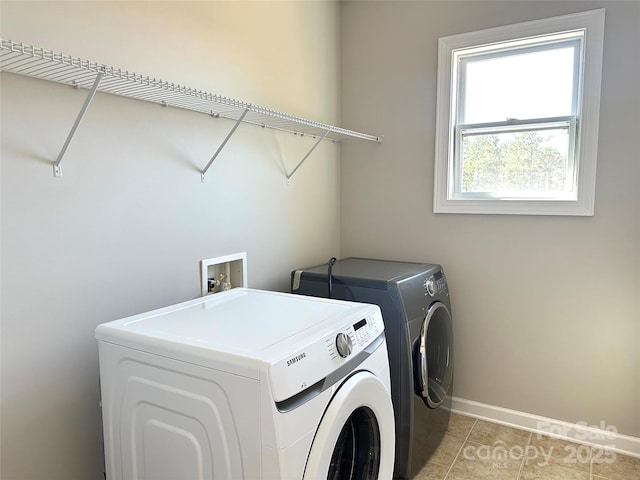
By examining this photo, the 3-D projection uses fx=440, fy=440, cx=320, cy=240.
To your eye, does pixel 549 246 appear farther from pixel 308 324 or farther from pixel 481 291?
pixel 308 324

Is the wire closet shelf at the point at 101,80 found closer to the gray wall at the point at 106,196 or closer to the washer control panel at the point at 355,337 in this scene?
the gray wall at the point at 106,196

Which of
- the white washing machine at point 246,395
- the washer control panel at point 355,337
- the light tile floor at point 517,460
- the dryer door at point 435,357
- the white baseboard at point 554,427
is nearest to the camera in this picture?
the white washing machine at point 246,395

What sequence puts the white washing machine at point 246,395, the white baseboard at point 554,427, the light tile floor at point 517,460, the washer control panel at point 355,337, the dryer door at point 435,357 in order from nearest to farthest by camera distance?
the white washing machine at point 246,395
the washer control panel at point 355,337
the dryer door at point 435,357
the light tile floor at point 517,460
the white baseboard at point 554,427

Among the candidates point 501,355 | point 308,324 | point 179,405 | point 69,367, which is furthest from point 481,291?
point 69,367

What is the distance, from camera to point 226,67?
188 cm

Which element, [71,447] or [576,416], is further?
[576,416]

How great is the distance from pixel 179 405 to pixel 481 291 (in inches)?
72.3

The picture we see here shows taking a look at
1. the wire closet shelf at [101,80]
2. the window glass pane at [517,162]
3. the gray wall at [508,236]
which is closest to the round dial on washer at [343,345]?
the wire closet shelf at [101,80]

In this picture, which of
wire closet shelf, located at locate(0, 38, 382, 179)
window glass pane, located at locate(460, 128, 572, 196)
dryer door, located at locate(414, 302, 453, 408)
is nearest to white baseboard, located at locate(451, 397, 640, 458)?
dryer door, located at locate(414, 302, 453, 408)

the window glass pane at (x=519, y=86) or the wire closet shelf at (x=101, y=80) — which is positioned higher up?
the window glass pane at (x=519, y=86)

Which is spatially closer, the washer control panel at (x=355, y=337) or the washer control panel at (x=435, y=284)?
the washer control panel at (x=355, y=337)

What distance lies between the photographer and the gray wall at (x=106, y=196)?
1233 mm

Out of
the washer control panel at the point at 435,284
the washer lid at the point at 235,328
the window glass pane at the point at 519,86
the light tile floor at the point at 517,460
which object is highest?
the window glass pane at the point at 519,86

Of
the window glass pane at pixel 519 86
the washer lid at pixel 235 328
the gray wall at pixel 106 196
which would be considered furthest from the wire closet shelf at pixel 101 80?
the window glass pane at pixel 519 86
